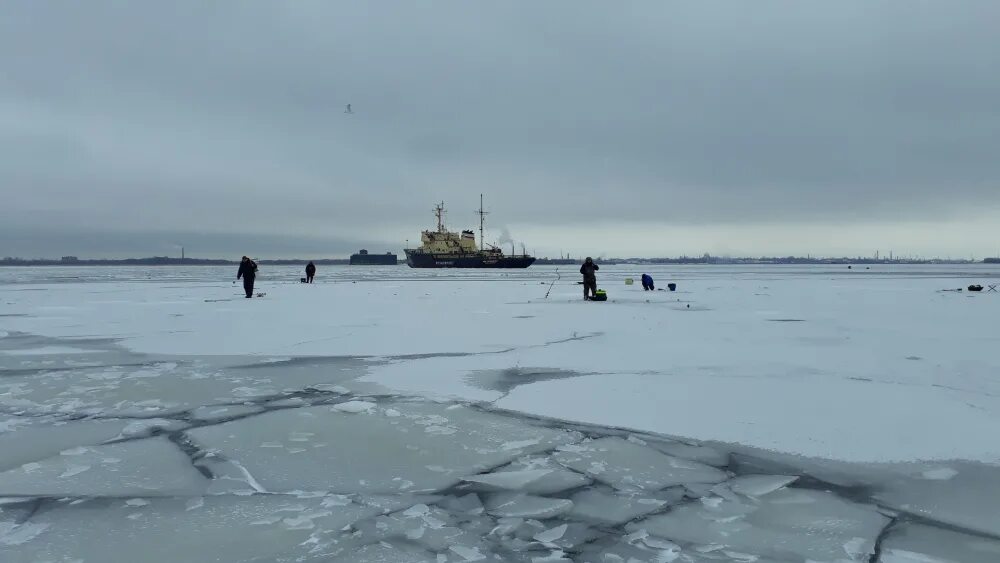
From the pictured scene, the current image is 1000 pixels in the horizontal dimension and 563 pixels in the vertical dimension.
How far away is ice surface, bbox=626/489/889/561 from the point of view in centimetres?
257

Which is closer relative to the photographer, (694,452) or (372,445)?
(694,452)

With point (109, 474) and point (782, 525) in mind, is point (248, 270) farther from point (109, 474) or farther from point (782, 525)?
point (782, 525)

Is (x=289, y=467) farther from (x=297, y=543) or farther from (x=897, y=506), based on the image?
(x=897, y=506)

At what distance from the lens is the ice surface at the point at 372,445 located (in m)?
3.44

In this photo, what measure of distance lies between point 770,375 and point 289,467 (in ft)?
16.1

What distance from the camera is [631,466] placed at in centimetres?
362

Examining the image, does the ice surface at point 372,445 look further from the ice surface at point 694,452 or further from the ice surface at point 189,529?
the ice surface at point 694,452

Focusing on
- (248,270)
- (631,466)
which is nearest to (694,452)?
(631,466)

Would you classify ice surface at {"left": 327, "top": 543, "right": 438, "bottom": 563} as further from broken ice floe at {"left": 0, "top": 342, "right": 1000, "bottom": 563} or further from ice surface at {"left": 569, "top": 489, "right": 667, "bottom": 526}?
ice surface at {"left": 569, "top": 489, "right": 667, "bottom": 526}

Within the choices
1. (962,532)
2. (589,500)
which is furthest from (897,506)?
(589,500)

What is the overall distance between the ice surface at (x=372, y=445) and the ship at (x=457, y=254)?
81.0 meters

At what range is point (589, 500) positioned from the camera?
313 cm

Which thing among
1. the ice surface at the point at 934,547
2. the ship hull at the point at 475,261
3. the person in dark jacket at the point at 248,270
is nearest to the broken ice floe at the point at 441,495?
the ice surface at the point at 934,547

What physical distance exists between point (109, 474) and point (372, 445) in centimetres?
152
